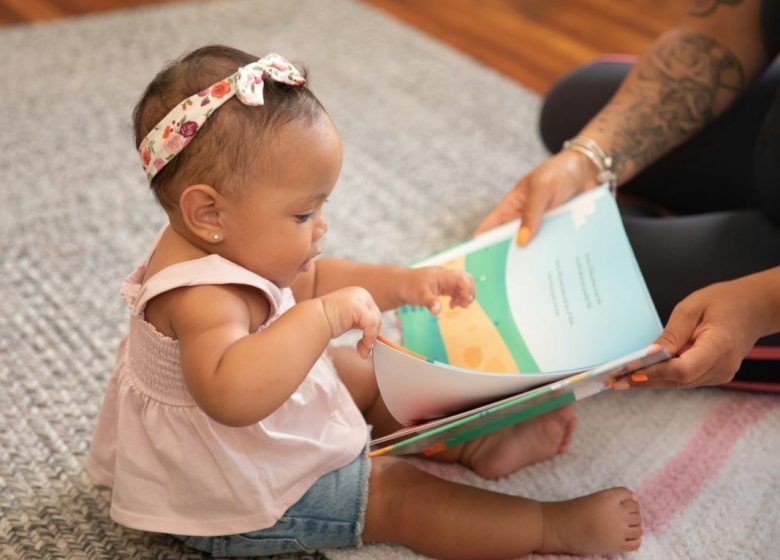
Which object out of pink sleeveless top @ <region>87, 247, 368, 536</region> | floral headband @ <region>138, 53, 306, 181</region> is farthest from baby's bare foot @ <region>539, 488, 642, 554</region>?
floral headband @ <region>138, 53, 306, 181</region>

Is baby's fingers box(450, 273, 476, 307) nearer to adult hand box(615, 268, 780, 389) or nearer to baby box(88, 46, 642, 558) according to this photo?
baby box(88, 46, 642, 558)

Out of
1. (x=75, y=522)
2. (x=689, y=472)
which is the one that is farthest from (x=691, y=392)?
(x=75, y=522)

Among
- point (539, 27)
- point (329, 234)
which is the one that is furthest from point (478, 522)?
point (539, 27)

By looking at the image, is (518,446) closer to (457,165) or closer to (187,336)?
(187,336)

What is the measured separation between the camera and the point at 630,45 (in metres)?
2.02

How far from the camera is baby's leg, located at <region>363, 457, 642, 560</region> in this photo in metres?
0.87

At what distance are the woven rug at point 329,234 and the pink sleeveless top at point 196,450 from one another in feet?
0.31

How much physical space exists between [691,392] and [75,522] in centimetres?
72

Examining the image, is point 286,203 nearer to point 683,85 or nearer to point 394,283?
point 394,283

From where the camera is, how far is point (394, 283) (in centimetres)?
92

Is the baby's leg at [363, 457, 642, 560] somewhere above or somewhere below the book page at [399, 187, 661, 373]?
below

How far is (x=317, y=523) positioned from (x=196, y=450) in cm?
14

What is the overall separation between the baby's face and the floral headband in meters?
0.04

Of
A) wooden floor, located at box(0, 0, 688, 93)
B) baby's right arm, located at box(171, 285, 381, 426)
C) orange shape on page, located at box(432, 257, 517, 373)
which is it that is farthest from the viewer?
wooden floor, located at box(0, 0, 688, 93)
